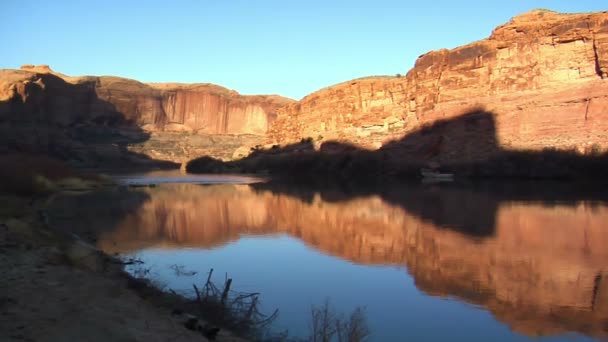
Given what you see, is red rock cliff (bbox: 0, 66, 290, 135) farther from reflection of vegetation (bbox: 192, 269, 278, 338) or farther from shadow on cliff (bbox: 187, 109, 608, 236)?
reflection of vegetation (bbox: 192, 269, 278, 338)

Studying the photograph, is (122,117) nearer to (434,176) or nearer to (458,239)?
(434,176)

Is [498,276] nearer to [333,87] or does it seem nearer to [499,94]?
[499,94]

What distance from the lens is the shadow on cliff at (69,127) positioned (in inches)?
2255

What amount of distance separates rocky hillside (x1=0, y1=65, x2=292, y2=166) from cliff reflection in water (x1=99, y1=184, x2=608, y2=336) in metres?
37.2

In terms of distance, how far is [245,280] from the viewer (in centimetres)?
757

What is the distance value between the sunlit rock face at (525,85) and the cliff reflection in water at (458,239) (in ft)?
48.0

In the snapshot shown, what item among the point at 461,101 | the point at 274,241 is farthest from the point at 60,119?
the point at 274,241

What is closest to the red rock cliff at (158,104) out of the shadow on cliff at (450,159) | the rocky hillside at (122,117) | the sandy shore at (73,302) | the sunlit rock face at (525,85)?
the rocky hillside at (122,117)

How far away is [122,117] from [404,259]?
309ft

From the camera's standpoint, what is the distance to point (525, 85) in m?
35.9

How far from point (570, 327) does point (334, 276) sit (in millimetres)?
3515

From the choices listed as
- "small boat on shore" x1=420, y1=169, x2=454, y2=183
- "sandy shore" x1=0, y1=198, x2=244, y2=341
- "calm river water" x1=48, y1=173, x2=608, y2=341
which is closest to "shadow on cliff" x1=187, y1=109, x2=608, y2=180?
"small boat on shore" x1=420, y1=169, x2=454, y2=183

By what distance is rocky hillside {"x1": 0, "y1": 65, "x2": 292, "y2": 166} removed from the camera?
61562 mm

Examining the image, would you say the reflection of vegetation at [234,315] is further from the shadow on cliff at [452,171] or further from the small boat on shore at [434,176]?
the small boat on shore at [434,176]
